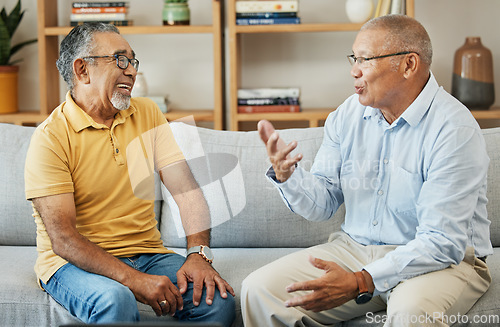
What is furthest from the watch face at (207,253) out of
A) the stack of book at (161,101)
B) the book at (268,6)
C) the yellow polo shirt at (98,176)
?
the book at (268,6)

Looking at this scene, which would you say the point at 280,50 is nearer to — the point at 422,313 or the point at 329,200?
the point at 329,200

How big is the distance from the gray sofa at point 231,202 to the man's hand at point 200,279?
24cm

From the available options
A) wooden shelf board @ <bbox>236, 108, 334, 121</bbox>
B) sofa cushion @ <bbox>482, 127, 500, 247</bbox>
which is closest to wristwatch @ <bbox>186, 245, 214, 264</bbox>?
sofa cushion @ <bbox>482, 127, 500, 247</bbox>

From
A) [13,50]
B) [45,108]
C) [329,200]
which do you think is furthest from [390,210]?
[13,50]

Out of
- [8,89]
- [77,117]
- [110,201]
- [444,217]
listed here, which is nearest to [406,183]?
[444,217]

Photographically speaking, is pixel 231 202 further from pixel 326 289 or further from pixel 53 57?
pixel 53 57

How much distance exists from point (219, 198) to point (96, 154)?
1.81 feet

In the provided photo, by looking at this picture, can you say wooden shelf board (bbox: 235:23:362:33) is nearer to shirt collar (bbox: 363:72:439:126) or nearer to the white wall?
the white wall

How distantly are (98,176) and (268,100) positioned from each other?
55.5 inches

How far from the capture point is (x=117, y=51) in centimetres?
191

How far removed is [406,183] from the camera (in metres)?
1.79

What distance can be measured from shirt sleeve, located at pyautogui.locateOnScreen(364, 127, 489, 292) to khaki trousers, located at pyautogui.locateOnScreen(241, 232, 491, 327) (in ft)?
0.14

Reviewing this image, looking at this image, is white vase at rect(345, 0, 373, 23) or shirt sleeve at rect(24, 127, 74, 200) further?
white vase at rect(345, 0, 373, 23)

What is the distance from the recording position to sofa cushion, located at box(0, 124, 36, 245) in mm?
2254
